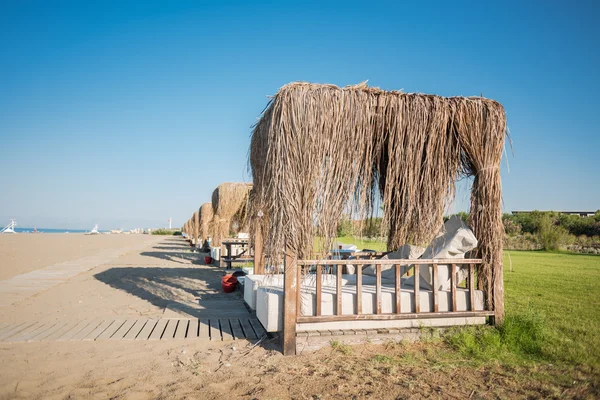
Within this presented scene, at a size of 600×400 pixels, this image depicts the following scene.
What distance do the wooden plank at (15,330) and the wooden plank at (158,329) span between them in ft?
4.82

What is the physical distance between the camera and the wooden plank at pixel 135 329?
13.4 feet

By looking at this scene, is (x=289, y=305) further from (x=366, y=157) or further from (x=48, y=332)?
(x=48, y=332)

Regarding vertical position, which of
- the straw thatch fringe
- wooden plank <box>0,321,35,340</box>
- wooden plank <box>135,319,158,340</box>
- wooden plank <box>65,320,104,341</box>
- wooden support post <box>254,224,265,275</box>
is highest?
the straw thatch fringe

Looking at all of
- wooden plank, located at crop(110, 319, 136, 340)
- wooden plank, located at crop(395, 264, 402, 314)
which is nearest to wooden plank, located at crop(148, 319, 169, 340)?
wooden plank, located at crop(110, 319, 136, 340)

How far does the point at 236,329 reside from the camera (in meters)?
4.44

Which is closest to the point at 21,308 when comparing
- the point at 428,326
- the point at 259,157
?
the point at 259,157

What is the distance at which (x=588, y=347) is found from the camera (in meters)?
3.80

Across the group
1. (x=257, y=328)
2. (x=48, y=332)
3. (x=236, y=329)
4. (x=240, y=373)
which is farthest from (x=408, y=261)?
(x=48, y=332)

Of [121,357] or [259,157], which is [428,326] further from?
[121,357]

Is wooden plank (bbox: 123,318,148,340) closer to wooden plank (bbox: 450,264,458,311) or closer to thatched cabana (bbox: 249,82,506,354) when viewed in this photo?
thatched cabana (bbox: 249,82,506,354)

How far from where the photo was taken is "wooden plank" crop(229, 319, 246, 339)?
164 inches

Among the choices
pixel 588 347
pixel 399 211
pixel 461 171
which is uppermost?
pixel 461 171

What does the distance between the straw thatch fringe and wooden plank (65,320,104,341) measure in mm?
2328

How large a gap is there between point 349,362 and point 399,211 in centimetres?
252
